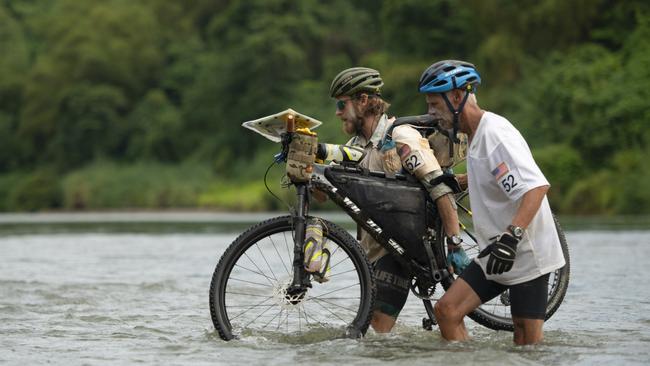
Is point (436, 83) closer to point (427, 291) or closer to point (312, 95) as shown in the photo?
point (427, 291)

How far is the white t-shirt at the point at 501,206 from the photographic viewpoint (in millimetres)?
6746

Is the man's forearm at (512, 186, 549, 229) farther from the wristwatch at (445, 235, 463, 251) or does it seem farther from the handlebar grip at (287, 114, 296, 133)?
the handlebar grip at (287, 114, 296, 133)

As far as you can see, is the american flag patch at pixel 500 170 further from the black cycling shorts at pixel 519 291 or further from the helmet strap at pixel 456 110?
the black cycling shorts at pixel 519 291

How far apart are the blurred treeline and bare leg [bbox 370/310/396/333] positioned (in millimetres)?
26745

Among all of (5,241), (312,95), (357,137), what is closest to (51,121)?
(312,95)

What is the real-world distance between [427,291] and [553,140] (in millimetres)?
35956

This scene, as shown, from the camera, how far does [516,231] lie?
21.4 ft

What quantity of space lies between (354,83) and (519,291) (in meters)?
1.73

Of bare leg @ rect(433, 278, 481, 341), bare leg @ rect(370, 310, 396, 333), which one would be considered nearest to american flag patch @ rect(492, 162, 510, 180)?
bare leg @ rect(433, 278, 481, 341)

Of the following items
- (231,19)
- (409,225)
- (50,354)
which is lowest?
(50,354)

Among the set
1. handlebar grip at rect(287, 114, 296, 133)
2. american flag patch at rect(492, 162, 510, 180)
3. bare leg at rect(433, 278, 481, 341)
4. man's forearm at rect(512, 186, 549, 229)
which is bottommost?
bare leg at rect(433, 278, 481, 341)

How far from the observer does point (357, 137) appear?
8117 millimetres

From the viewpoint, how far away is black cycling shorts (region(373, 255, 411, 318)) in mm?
7996

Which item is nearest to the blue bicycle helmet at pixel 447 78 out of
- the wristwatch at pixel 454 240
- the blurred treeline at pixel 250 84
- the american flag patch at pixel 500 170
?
the american flag patch at pixel 500 170
